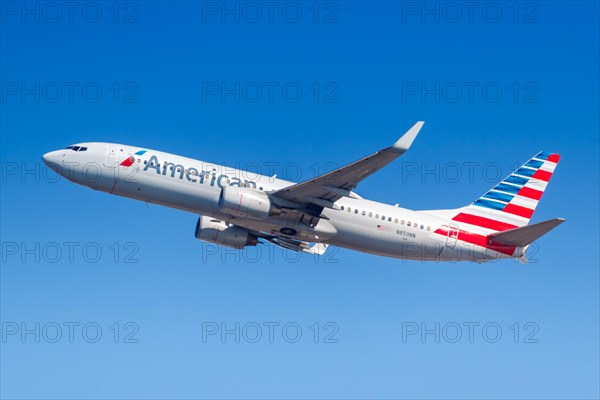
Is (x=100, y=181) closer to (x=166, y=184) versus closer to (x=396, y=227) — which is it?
(x=166, y=184)

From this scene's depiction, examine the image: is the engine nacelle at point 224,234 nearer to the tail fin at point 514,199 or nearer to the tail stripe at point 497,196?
the tail fin at point 514,199

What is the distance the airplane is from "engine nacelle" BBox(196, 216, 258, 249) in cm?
6

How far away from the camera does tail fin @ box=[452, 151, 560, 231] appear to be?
5581cm

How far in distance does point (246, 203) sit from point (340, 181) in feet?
17.8

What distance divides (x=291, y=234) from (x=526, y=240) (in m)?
14.4

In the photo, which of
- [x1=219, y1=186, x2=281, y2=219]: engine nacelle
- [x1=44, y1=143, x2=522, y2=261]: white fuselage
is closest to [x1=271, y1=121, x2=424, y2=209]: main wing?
[x1=219, y1=186, x2=281, y2=219]: engine nacelle

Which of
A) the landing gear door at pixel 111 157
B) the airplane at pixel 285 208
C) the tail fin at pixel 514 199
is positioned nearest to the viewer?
the airplane at pixel 285 208

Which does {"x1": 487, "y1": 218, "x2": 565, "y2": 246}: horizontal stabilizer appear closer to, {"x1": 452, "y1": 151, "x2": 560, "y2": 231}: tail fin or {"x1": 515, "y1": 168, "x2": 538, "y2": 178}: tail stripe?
{"x1": 452, "y1": 151, "x2": 560, "y2": 231}: tail fin

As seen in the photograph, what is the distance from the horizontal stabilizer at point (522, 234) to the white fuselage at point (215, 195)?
810mm

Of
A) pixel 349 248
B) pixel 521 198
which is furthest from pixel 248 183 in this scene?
pixel 521 198

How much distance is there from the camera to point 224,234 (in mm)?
53469

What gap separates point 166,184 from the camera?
48.5 metres

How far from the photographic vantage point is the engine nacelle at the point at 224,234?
5341 cm

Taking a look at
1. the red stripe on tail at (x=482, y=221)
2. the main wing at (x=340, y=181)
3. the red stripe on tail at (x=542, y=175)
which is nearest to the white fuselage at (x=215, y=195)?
the main wing at (x=340, y=181)
